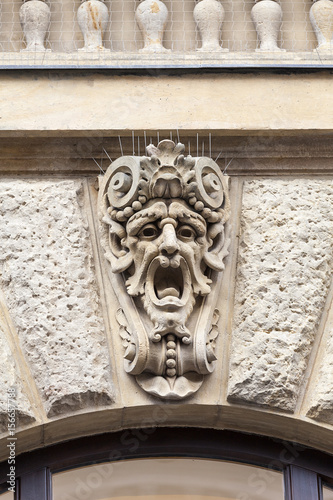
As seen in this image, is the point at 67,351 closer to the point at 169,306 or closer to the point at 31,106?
the point at 169,306

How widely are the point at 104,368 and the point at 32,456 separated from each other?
0.33m

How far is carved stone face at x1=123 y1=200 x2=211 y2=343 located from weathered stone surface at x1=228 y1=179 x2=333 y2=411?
0.15 m

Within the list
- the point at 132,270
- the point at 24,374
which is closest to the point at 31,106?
the point at 132,270

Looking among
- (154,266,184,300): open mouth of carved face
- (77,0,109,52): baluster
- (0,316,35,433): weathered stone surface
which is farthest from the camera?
(77,0,109,52): baluster

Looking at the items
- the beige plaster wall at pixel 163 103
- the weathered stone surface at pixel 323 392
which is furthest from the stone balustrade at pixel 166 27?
the weathered stone surface at pixel 323 392

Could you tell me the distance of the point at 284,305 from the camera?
326cm

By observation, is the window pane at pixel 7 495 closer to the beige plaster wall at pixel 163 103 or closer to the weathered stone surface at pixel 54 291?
the weathered stone surface at pixel 54 291

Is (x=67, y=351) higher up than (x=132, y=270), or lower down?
lower down

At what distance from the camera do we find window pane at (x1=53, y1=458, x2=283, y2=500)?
323 centimetres

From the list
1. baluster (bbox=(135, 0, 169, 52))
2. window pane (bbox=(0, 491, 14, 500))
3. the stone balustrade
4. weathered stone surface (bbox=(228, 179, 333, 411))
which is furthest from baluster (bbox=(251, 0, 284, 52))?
window pane (bbox=(0, 491, 14, 500))

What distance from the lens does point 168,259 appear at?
3189 millimetres

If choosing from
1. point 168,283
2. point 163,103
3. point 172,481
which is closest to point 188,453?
point 172,481

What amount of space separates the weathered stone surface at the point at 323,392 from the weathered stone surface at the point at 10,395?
2.52 feet

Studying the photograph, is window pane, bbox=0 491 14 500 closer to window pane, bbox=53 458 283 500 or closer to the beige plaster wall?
window pane, bbox=53 458 283 500
